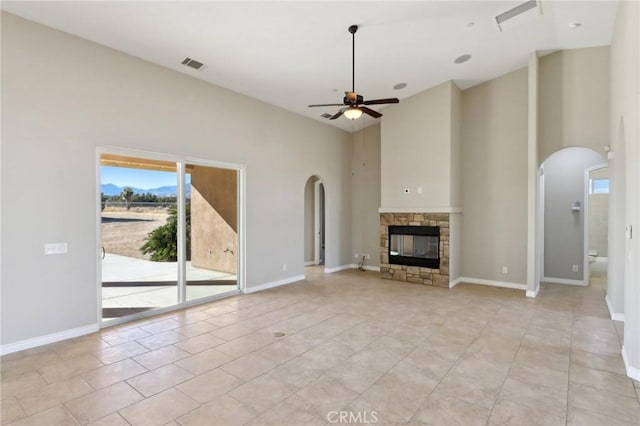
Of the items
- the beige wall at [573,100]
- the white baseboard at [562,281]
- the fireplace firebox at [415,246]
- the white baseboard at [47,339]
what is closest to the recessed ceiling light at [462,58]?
the beige wall at [573,100]

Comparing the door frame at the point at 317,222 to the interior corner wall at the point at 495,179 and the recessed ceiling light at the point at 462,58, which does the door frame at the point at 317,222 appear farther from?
the recessed ceiling light at the point at 462,58

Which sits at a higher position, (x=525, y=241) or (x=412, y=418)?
(x=525, y=241)

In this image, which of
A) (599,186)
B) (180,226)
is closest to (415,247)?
A: (180,226)

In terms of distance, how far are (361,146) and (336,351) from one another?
20.5ft

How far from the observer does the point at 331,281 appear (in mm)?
7191

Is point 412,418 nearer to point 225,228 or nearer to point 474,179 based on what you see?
point 225,228

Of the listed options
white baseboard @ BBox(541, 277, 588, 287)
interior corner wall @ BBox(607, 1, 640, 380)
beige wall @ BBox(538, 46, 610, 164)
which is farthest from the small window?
interior corner wall @ BBox(607, 1, 640, 380)

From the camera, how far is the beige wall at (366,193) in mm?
8477

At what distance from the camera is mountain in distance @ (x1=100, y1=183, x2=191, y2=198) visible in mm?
4410

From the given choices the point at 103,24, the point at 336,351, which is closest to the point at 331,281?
the point at 336,351

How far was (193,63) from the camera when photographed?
4.82 metres

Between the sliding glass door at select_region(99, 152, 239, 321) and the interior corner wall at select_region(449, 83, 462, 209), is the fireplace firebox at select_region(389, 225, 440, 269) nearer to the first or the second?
the interior corner wall at select_region(449, 83, 462, 209)

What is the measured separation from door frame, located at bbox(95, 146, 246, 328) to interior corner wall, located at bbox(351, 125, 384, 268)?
12.1 feet

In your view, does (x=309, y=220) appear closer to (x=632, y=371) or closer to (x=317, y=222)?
(x=317, y=222)
